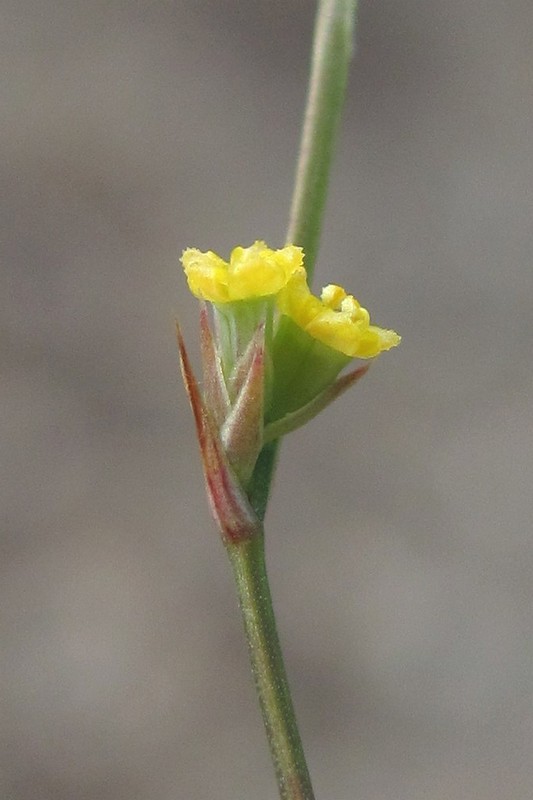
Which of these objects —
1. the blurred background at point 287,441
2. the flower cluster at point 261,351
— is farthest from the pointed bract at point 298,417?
the blurred background at point 287,441

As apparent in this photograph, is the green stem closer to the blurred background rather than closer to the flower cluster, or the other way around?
the flower cluster

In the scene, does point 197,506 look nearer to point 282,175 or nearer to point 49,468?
point 49,468

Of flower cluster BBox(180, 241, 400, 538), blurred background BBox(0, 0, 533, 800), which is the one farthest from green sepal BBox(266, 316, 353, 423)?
blurred background BBox(0, 0, 533, 800)

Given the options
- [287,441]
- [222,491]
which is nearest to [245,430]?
[222,491]

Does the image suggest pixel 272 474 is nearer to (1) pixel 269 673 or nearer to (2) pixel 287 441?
(1) pixel 269 673

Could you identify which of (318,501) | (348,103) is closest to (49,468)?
(318,501)

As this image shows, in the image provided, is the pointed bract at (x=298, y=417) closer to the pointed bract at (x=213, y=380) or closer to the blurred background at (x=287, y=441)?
the pointed bract at (x=213, y=380)

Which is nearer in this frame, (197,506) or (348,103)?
(197,506)
